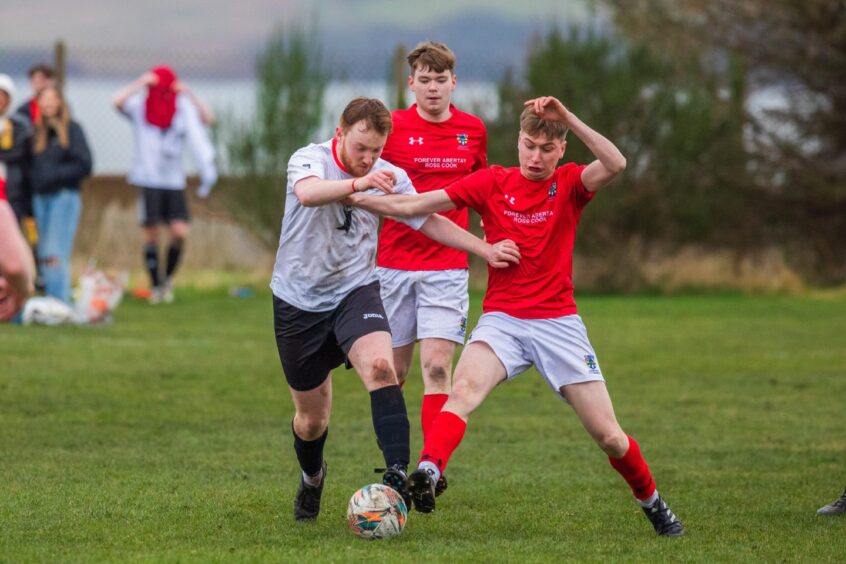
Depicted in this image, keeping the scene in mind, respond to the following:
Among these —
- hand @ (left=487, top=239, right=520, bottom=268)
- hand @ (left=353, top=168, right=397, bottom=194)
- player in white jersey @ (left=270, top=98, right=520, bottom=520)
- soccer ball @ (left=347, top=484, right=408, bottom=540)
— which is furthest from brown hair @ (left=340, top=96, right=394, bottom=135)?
soccer ball @ (left=347, top=484, right=408, bottom=540)

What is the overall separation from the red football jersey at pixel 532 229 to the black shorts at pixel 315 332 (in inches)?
22.3

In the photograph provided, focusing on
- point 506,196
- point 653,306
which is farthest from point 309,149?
point 653,306

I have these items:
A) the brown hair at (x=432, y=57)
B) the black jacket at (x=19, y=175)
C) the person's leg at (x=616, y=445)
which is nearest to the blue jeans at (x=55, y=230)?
the black jacket at (x=19, y=175)

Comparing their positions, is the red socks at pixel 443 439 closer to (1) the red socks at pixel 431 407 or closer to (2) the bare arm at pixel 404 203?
(2) the bare arm at pixel 404 203

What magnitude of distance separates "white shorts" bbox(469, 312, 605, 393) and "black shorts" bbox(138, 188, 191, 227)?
11528 millimetres

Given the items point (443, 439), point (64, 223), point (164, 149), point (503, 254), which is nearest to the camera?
point (443, 439)

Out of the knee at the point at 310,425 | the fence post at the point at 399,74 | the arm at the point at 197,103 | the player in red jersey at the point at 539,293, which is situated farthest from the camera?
the fence post at the point at 399,74

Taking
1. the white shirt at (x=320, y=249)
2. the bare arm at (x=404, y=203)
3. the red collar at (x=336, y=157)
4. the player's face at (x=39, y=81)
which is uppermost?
the red collar at (x=336, y=157)

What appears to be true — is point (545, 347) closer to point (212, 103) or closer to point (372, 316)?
point (372, 316)

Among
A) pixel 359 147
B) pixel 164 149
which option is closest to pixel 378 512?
pixel 359 147

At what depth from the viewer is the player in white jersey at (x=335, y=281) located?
20.9 ft

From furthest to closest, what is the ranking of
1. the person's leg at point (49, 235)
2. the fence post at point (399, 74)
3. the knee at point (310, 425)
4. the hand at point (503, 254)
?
the fence post at point (399, 74), the person's leg at point (49, 235), the knee at point (310, 425), the hand at point (503, 254)

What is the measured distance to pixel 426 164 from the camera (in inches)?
321

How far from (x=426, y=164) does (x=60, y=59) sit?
1283cm
